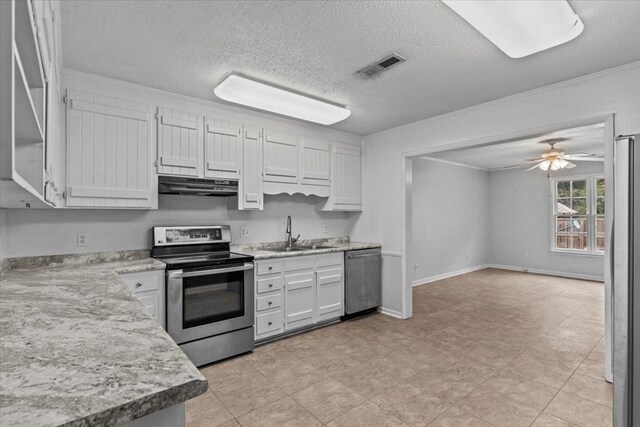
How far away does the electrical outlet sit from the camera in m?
2.82

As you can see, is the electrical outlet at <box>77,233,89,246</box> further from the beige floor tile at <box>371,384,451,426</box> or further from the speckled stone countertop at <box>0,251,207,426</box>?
the beige floor tile at <box>371,384,451,426</box>

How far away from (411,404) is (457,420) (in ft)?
1.01

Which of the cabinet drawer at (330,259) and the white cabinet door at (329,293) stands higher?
the cabinet drawer at (330,259)

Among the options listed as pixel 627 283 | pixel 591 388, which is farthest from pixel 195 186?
pixel 591 388

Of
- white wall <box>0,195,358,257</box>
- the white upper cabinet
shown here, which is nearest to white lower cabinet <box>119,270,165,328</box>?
white wall <box>0,195,358,257</box>

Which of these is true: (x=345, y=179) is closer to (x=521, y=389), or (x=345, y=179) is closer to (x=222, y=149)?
(x=222, y=149)

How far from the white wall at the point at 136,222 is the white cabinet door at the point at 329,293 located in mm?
710

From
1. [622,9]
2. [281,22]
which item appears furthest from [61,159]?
[622,9]

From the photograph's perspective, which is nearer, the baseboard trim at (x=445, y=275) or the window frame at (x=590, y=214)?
the baseboard trim at (x=445, y=275)

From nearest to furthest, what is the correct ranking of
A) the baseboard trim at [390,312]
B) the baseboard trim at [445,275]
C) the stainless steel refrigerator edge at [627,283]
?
the stainless steel refrigerator edge at [627,283] < the baseboard trim at [390,312] < the baseboard trim at [445,275]

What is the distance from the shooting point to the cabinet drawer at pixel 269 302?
329 cm

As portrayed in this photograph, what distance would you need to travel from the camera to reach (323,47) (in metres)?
2.30

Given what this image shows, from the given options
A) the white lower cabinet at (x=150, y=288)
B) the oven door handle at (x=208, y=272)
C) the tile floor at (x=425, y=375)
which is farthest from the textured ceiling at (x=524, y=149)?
the white lower cabinet at (x=150, y=288)

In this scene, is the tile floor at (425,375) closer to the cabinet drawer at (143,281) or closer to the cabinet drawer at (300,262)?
the cabinet drawer at (300,262)
